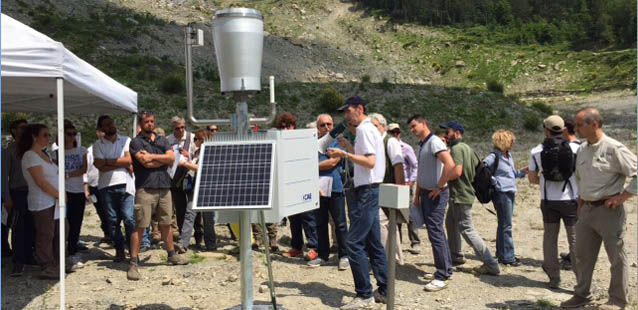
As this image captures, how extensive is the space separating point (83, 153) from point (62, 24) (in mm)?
38405

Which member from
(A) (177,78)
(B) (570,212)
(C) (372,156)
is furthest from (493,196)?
(A) (177,78)

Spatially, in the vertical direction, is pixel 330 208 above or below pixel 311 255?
above

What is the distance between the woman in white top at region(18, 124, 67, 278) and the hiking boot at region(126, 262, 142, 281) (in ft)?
3.01

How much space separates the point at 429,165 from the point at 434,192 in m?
0.31

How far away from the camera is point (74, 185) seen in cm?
757

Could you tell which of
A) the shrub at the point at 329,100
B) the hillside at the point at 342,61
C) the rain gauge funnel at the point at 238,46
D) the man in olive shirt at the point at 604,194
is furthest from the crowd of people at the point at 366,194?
the shrub at the point at 329,100

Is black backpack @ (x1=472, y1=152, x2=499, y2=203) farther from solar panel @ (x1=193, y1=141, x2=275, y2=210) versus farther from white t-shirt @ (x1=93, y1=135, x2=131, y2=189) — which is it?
white t-shirt @ (x1=93, y1=135, x2=131, y2=189)

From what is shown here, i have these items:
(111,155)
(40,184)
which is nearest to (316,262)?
(111,155)

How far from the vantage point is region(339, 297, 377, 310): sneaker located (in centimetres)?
557

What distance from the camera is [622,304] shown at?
5484mm

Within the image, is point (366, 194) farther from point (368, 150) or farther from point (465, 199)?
point (465, 199)

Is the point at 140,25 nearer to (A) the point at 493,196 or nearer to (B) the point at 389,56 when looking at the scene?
(B) the point at 389,56

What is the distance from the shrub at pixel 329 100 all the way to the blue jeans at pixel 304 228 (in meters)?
20.7

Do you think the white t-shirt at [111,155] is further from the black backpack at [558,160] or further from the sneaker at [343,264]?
the black backpack at [558,160]
